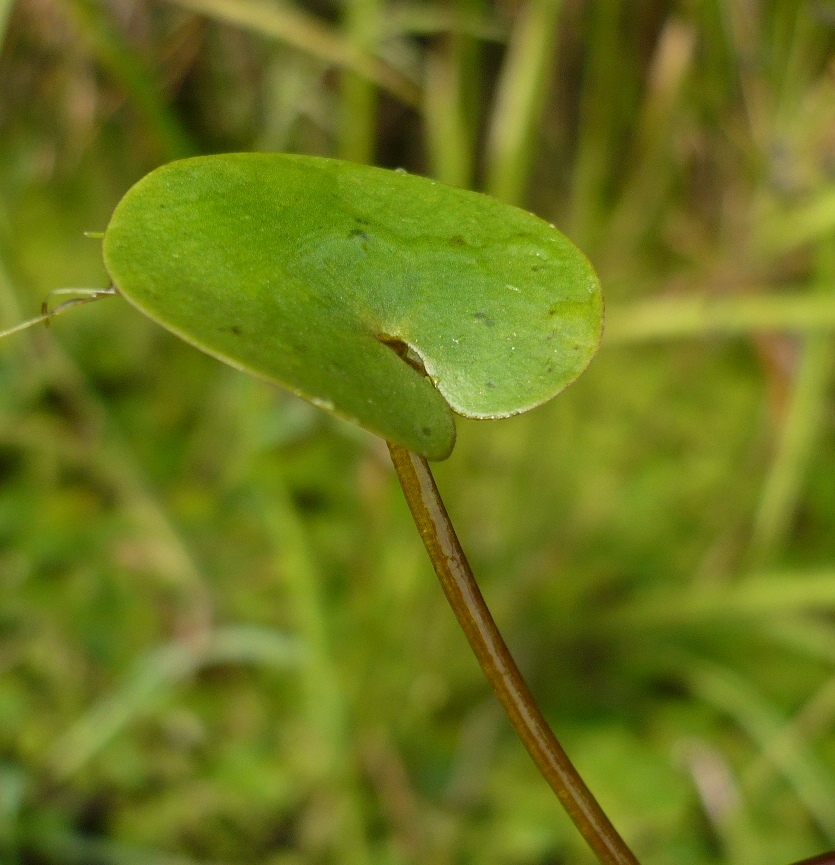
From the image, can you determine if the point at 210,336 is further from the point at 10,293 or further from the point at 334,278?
the point at 10,293

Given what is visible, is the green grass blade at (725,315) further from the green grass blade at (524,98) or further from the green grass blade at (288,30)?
the green grass blade at (288,30)

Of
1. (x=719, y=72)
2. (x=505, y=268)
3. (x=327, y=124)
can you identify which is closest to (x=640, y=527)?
(x=719, y=72)

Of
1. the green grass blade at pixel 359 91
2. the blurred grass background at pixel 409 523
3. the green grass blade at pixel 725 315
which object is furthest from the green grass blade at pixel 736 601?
the green grass blade at pixel 359 91

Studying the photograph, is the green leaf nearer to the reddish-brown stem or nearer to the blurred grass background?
the reddish-brown stem

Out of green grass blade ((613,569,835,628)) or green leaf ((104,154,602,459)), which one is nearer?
green leaf ((104,154,602,459))

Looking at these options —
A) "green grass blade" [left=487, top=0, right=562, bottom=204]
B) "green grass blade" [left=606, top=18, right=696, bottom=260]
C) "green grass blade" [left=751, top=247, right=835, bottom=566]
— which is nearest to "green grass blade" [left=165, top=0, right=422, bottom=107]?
"green grass blade" [left=487, top=0, right=562, bottom=204]

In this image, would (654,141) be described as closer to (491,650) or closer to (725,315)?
(725,315)
